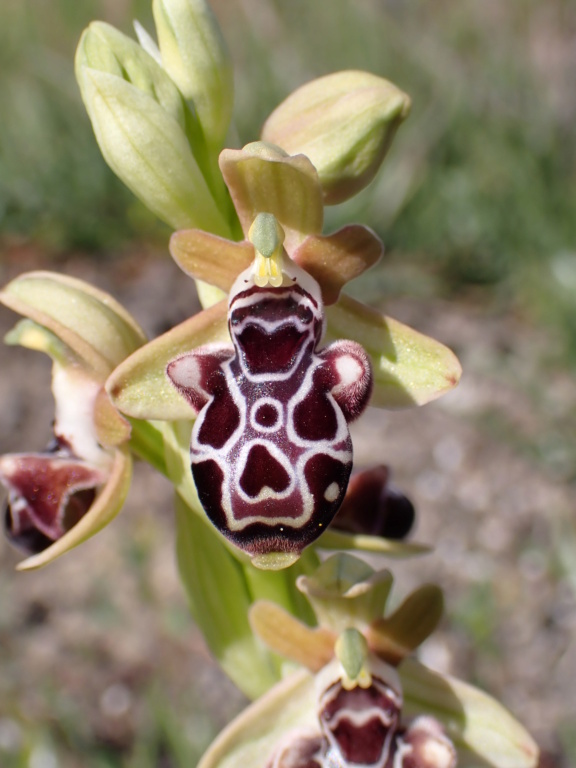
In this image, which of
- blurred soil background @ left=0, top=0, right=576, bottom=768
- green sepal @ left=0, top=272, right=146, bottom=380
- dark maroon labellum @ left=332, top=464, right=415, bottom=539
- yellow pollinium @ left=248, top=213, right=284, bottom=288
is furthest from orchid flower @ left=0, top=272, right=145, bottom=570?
blurred soil background @ left=0, top=0, right=576, bottom=768

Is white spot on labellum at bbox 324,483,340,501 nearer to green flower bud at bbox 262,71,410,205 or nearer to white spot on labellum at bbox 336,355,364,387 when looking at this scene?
white spot on labellum at bbox 336,355,364,387

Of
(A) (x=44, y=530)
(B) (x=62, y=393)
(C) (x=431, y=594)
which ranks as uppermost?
(B) (x=62, y=393)

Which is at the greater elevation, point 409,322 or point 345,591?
point 345,591

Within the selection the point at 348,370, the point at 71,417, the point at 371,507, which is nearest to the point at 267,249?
the point at 348,370

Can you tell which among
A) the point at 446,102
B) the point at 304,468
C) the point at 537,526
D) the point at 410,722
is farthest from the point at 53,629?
the point at 446,102

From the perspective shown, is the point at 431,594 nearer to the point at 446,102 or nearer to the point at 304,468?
the point at 304,468

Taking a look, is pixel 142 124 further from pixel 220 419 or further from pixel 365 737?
pixel 365 737
